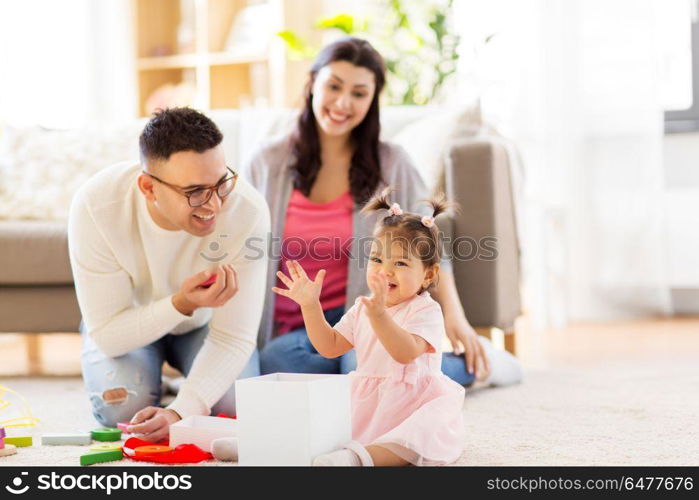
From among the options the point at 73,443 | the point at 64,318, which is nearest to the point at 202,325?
the point at 73,443

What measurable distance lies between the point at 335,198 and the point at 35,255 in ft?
2.79

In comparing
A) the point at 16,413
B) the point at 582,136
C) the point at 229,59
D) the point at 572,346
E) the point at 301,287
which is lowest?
the point at 572,346

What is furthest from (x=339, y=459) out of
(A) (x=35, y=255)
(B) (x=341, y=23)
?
(B) (x=341, y=23)

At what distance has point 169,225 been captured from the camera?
6.14 ft

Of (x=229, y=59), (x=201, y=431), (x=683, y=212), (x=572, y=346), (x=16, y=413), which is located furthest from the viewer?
(x=229, y=59)

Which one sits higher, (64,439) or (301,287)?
(301,287)

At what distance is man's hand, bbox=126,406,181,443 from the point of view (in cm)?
165

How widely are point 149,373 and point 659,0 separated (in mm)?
2819

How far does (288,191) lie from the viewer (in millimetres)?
2344

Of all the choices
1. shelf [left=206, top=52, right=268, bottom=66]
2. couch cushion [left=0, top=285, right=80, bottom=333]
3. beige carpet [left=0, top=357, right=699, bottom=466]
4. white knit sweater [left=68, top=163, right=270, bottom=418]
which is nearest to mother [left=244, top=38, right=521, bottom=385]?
beige carpet [left=0, top=357, right=699, bottom=466]

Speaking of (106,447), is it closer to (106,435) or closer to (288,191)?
(106,435)

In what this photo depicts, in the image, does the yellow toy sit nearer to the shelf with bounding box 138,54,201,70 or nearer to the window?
the shelf with bounding box 138,54,201,70

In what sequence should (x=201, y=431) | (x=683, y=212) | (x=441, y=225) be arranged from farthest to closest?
1. (x=683, y=212)
2. (x=441, y=225)
3. (x=201, y=431)

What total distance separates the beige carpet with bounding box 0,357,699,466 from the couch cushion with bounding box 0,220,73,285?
0.96 ft
